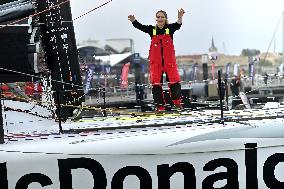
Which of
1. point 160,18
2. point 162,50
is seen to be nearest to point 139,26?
point 160,18

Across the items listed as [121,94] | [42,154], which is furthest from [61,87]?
[121,94]

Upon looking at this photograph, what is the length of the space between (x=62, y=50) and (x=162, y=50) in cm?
107

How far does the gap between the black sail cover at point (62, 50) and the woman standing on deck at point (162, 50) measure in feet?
2.37

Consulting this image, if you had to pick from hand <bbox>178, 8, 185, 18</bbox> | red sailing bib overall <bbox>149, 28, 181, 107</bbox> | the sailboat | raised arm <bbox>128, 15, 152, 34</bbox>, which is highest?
hand <bbox>178, 8, 185, 18</bbox>

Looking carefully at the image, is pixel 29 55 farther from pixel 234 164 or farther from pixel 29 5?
pixel 234 164

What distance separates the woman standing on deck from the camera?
477 cm

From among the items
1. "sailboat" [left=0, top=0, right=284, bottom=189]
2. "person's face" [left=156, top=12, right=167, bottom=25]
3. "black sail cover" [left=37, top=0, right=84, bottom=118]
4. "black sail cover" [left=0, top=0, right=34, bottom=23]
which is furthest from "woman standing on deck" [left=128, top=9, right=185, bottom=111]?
"black sail cover" [left=0, top=0, right=34, bottom=23]

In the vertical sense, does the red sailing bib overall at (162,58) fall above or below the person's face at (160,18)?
below

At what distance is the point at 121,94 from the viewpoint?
11234 millimetres

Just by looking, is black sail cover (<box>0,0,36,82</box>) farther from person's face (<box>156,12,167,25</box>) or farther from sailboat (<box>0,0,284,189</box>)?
person's face (<box>156,12,167,25</box>)

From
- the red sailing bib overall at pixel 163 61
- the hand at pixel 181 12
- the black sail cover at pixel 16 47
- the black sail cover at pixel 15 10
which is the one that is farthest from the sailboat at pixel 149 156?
the hand at pixel 181 12

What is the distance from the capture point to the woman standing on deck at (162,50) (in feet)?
15.6

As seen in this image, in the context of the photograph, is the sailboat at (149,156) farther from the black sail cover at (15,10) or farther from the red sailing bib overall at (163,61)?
the red sailing bib overall at (163,61)

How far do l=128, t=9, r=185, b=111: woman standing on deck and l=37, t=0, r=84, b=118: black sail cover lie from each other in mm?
721
